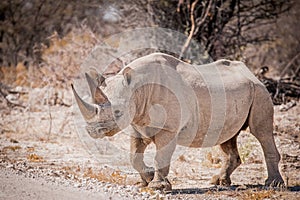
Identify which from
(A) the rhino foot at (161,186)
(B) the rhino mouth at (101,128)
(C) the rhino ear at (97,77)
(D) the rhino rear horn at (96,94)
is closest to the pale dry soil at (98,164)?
(A) the rhino foot at (161,186)

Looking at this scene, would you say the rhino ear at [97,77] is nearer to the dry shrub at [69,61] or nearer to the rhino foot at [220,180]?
the rhino foot at [220,180]

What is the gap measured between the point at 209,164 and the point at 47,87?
211 inches

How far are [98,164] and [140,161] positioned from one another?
185 centimetres

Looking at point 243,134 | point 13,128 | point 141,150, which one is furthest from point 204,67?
point 13,128

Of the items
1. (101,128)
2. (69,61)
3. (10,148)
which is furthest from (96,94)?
(69,61)

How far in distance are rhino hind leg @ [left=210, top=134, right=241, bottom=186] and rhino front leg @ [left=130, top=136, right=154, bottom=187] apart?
110 centimetres

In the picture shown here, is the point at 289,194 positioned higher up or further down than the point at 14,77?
further down

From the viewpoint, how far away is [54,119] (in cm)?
1259

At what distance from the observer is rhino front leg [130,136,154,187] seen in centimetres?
697

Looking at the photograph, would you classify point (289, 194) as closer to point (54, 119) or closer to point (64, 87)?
point (54, 119)

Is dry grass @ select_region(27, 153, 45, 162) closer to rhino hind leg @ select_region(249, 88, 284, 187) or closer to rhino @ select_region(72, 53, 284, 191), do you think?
rhino @ select_region(72, 53, 284, 191)

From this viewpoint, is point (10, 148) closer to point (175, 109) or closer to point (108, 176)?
point (108, 176)

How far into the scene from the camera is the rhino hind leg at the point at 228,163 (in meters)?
7.57

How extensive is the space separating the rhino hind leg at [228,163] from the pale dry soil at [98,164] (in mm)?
151
